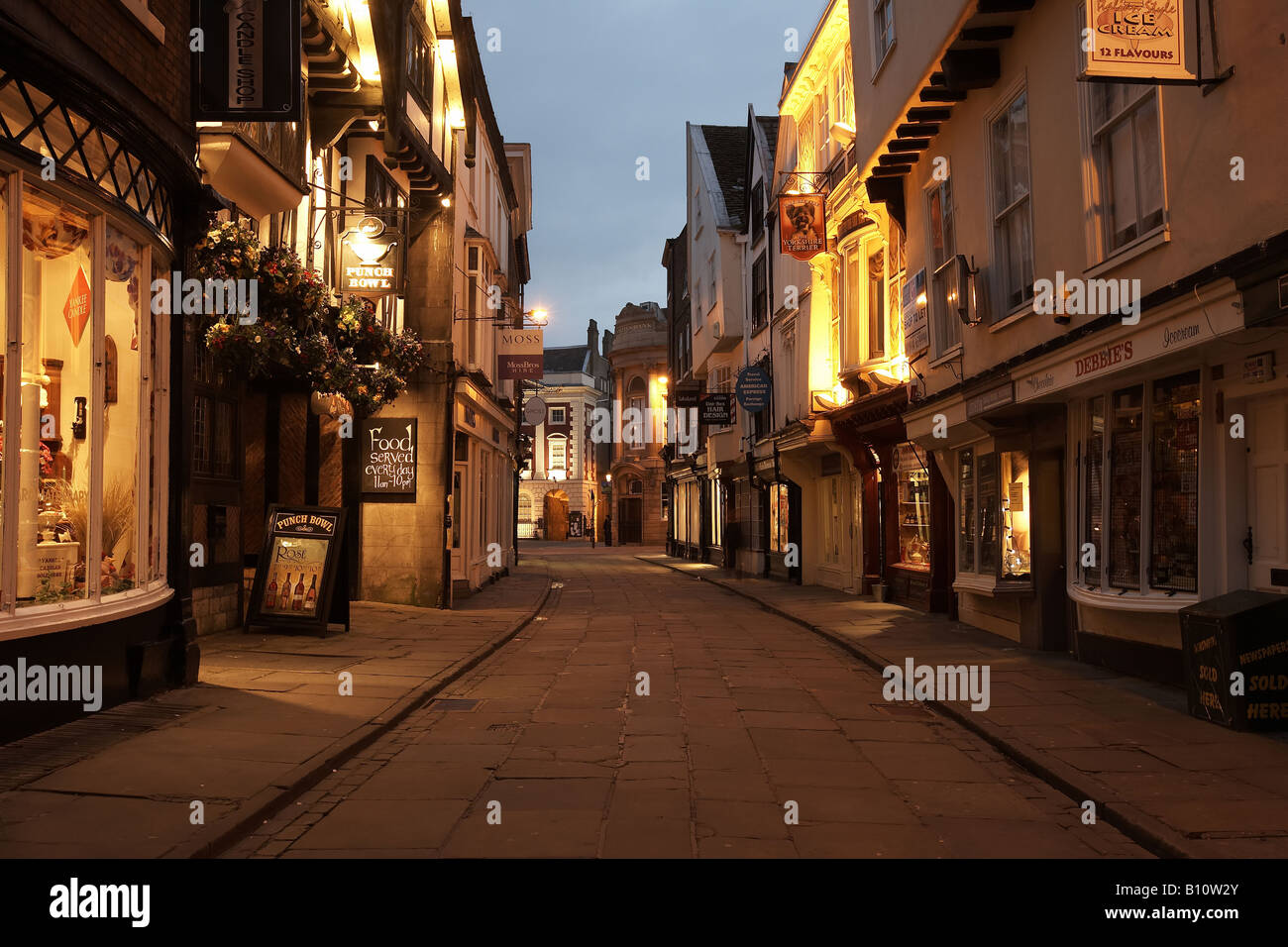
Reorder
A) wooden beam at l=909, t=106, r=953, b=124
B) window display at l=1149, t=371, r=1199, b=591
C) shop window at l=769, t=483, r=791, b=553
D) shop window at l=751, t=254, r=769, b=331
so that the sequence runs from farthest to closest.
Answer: shop window at l=751, t=254, r=769, b=331, shop window at l=769, t=483, r=791, b=553, wooden beam at l=909, t=106, r=953, b=124, window display at l=1149, t=371, r=1199, b=591

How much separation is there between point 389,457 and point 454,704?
30.3 ft

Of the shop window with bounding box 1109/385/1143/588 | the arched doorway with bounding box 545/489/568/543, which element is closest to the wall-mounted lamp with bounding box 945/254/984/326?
the shop window with bounding box 1109/385/1143/588

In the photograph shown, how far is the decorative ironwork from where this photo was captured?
288 inches

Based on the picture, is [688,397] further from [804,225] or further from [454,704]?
[454,704]

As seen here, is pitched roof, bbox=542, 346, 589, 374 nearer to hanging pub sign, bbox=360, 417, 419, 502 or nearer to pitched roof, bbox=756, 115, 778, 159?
pitched roof, bbox=756, 115, 778, 159

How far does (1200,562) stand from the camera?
941 centimetres

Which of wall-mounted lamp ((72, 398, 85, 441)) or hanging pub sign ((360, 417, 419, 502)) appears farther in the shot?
hanging pub sign ((360, 417, 419, 502))

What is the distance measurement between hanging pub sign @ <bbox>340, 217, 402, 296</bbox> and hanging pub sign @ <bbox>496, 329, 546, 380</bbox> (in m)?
9.58

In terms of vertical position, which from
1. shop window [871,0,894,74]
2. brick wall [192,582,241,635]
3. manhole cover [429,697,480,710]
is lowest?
manhole cover [429,697,480,710]

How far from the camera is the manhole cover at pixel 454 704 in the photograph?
9.83 m

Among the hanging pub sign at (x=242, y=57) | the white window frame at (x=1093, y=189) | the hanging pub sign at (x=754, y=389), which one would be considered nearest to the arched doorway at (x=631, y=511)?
the hanging pub sign at (x=754, y=389)

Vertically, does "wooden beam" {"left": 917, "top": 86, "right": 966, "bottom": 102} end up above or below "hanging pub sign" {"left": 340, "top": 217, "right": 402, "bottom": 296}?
above

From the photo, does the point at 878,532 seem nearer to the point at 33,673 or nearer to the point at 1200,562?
the point at 1200,562
